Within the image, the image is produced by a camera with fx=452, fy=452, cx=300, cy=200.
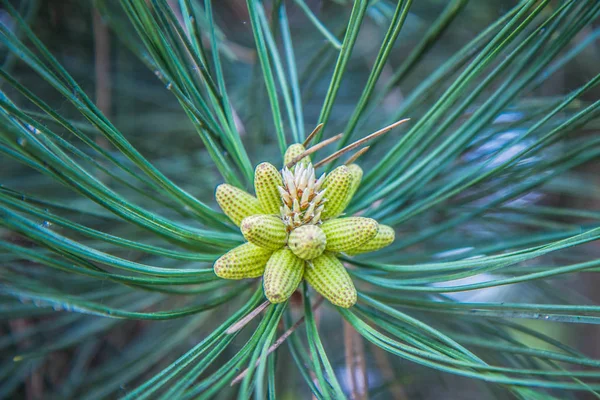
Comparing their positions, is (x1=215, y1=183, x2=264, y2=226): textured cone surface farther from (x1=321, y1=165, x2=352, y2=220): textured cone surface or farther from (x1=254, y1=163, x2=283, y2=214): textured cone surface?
(x1=321, y1=165, x2=352, y2=220): textured cone surface

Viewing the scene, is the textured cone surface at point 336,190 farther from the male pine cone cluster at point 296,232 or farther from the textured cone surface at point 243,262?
the textured cone surface at point 243,262

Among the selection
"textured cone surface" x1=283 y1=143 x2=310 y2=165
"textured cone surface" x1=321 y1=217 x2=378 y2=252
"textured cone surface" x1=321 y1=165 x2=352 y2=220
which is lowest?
"textured cone surface" x1=321 y1=217 x2=378 y2=252

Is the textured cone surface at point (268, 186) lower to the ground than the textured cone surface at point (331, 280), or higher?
higher

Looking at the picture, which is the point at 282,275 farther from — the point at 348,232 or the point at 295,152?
the point at 295,152

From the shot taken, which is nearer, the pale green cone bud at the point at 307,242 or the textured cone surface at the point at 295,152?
the pale green cone bud at the point at 307,242

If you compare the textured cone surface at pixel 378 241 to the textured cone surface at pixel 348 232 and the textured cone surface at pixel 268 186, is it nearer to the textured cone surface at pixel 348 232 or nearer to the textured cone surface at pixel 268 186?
the textured cone surface at pixel 348 232

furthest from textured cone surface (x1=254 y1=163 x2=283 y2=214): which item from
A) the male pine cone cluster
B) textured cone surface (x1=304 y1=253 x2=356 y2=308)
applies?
textured cone surface (x1=304 y1=253 x2=356 y2=308)

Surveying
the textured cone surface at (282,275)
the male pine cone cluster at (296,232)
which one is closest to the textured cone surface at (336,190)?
the male pine cone cluster at (296,232)

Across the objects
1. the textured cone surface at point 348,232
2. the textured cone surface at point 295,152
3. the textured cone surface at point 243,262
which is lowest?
the textured cone surface at point 348,232
